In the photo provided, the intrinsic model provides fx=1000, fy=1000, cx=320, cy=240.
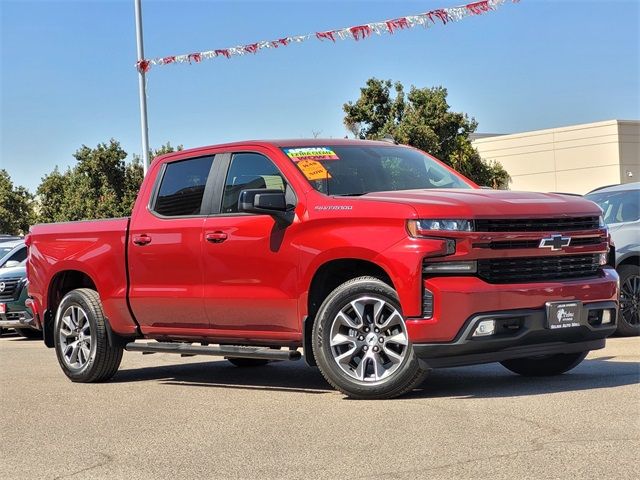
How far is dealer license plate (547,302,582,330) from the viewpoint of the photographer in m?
6.86

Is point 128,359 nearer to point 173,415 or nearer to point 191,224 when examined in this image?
point 191,224

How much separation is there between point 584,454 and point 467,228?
6.45 feet

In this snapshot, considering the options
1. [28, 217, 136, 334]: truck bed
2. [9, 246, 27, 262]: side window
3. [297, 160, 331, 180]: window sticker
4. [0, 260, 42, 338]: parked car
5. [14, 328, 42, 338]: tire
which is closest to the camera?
[297, 160, 331, 180]: window sticker

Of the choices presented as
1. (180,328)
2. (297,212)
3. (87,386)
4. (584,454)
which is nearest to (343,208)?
(297,212)

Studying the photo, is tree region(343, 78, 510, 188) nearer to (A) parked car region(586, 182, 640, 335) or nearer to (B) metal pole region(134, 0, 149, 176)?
(B) metal pole region(134, 0, 149, 176)

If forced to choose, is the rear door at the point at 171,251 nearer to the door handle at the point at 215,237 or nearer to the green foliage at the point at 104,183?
the door handle at the point at 215,237

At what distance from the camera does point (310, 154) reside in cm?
796

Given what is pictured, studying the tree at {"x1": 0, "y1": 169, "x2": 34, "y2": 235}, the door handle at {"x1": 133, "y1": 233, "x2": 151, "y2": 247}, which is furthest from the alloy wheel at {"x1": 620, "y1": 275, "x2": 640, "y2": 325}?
the tree at {"x1": 0, "y1": 169, "x2": 34, "y2": 235}

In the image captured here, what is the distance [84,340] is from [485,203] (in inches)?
170

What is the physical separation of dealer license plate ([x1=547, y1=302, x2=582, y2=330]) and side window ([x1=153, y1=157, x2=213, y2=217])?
3.08 metres

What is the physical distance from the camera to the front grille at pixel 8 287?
1609 centimetres

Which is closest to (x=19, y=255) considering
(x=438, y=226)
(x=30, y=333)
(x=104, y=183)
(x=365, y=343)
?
(x=30, y=333)

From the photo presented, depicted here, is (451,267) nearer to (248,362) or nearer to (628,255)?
(248,362)

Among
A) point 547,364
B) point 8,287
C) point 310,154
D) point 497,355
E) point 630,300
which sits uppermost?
point 310,154
